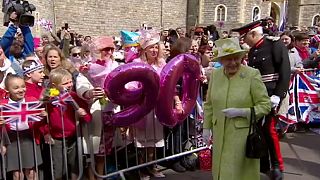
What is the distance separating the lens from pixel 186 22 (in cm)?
3528

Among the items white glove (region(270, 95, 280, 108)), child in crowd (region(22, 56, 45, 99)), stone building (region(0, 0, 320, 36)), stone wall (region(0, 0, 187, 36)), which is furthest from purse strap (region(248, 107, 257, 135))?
stone wall (region(0, 0, 187, 36))

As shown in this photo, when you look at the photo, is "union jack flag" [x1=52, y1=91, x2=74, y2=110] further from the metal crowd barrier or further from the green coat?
the green coat

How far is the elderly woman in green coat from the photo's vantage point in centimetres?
304

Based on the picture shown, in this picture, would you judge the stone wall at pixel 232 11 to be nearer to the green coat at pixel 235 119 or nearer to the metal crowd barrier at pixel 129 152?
the metal crowd barrier at pixel 129 152

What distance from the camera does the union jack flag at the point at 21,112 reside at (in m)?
3.18

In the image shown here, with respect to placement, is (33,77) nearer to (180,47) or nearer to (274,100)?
(180,47)

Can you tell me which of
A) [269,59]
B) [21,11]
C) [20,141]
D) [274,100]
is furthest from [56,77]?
[269,59]

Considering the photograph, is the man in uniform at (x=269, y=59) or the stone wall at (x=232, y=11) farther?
the stone wall at (x=232, y=11)

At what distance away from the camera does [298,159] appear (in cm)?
522

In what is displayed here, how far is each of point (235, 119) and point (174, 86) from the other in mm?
1114

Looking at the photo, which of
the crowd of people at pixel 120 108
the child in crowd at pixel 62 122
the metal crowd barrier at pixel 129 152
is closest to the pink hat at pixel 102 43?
the crowd of people at pixel 120 108

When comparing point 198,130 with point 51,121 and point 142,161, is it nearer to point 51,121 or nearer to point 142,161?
point 142,161

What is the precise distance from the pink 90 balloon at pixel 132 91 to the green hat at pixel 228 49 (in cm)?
86

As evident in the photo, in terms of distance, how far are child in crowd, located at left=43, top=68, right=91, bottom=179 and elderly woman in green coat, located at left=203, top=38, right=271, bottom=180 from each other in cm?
133
